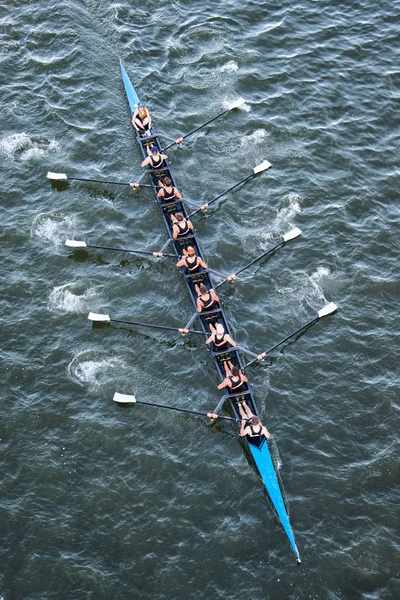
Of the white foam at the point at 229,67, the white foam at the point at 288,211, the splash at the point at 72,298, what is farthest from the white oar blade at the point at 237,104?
A: the splash at the point at 72,298

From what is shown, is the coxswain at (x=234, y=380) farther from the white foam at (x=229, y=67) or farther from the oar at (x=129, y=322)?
the white foam at (x=229, y=67)

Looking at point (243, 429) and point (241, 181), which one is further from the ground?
point (241, 181)

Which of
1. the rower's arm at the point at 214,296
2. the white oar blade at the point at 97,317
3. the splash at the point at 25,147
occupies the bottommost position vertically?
the white oar blade at the point at 97,317

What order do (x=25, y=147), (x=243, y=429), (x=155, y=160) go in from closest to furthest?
1. (x=243, y=429)
2. (x=155, y=160)
3. (x=25, y=147)

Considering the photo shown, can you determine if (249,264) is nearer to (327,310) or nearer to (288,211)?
(327,310)

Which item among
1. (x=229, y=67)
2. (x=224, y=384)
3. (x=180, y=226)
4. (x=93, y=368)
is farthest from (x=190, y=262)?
(x=229, y=67)
